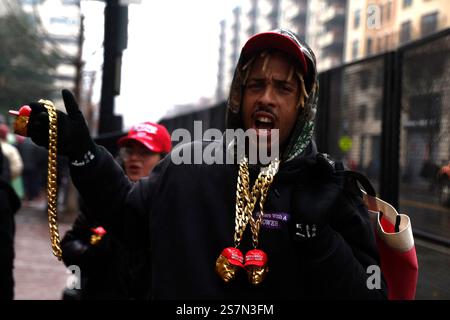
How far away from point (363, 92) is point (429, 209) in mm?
1117

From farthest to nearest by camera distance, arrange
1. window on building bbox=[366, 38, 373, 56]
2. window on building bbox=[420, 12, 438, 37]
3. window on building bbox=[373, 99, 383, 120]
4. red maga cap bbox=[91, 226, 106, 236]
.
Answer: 1. window on building bbox=[366, 38, 373, 56]
2. window on building bbox=[420, 12, 438, 37]
3. window on building bbox=[373, 99, 383, 120]
4. red maga cap bbox=[91, 226, 106, 236]

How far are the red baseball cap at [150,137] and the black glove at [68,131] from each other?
1702 millimetres

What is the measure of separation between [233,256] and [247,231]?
0.37ft

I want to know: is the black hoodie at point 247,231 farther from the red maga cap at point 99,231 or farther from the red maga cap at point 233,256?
the red maga cap at point 99,231

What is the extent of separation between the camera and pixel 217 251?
1.84m

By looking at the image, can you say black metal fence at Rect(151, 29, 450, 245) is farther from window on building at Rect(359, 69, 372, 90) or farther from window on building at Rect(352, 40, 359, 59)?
window on building at Rect(352, 40, 359, 59)

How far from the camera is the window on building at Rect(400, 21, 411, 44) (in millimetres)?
43297

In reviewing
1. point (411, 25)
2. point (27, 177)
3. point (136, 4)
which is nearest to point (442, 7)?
point (411, 25)

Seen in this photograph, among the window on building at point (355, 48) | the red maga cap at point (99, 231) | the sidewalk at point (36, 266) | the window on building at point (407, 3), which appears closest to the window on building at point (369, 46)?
the window on building at point (355, 48)

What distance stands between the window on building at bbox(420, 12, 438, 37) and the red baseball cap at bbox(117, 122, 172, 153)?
39736 mm

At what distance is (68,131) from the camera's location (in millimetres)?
1761

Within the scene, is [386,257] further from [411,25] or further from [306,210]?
[411,25]

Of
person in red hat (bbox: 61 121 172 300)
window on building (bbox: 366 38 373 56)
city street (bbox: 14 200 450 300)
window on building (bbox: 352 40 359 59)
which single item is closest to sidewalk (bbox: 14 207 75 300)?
city street (bbox: 14 200 450 300)

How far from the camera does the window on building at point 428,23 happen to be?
40.2m
